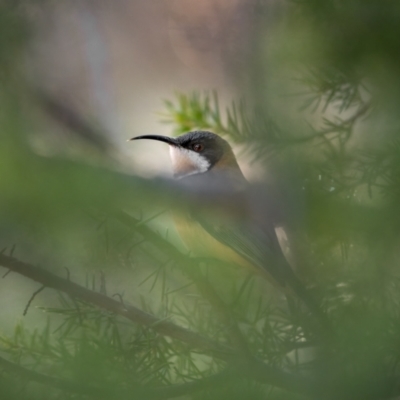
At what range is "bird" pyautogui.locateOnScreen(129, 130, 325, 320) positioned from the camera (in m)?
0.73

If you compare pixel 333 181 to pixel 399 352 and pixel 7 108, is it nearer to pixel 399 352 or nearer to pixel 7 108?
pixel 399 352

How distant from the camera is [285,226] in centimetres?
99

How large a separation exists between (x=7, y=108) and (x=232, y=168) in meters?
1.76

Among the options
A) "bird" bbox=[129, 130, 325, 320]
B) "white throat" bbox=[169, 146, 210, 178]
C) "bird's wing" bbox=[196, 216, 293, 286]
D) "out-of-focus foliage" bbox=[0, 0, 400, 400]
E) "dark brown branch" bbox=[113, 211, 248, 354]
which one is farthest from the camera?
"white throat" bbox=[169, 146, 210, 178]

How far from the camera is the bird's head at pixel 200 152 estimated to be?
2.56m

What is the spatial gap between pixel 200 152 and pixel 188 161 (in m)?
0.10

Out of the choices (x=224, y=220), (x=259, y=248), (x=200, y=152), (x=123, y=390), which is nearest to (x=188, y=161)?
(x=200, y=152)

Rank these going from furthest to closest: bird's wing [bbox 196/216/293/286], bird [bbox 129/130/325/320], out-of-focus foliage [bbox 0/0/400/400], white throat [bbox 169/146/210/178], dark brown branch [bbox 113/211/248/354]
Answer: white throat [bbox 169/146/210/178] → bird's wing [bbox 196/216/293/286] → dark brown branch [bbox 113/211/248/354] → bird [bbox 129/130/325/320] → out-of-focus foliage [bbox 0/0/400/400]

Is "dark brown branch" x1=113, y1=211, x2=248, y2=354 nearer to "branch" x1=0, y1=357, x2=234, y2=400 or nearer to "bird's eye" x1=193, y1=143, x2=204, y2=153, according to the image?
"branch" x1=0, y1=357, x2=234, y2=400

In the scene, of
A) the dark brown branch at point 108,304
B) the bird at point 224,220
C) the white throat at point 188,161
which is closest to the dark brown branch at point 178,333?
the dark brown branch at point 108,304

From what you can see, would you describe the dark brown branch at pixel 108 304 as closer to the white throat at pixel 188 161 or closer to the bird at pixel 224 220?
the bird at pixel 224 220

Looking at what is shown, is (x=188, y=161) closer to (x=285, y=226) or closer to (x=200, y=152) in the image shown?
(x=200, y=152)

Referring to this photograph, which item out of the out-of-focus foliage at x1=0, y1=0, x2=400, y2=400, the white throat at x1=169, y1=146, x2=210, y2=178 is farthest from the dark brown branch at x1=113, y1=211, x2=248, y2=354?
the white throat at x1=169, y1=146, x2=210, y2=178

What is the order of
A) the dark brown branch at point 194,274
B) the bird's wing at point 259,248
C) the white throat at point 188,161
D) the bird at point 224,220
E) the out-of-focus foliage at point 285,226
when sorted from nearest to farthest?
the out-of-focus foliage at point 285,226 → the bird at point 224,220 → the dark brown branch at point 194,274 → the bird's wing at point 259,248 → the white throat at point 188,161
